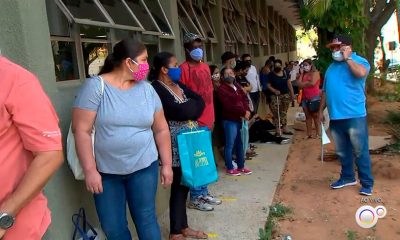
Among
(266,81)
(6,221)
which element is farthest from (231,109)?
(6,221)

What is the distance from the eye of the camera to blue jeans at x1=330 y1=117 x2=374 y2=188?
15.5ft

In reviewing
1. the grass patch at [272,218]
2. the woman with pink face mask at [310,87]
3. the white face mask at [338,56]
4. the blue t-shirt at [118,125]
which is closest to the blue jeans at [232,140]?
the grass patch at [272,218]

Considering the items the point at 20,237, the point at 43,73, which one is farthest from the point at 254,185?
the point at 20,237

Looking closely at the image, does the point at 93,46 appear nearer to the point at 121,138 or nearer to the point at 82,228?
the point at 121,138

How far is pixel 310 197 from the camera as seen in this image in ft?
16.5

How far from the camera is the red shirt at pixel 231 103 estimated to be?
5.52m

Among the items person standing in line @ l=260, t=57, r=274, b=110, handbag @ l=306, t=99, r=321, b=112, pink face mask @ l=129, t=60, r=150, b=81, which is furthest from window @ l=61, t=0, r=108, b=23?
person standing in line @ l=260, t=57, r=274, b=110

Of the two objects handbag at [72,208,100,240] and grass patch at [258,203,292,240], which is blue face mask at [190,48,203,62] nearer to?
grass patch at [258,203,292,240]

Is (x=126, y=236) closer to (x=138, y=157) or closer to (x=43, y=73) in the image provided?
(x=138, y=157)

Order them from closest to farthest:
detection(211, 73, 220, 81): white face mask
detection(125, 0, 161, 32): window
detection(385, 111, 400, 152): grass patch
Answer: detection(125, 0, 161, 32): window
detection(211, 73, 220, 81): white face mask
detection(385, 111, 400, 152): grass patch

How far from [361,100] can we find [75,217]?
131 inches

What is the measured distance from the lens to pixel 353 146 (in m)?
4.83

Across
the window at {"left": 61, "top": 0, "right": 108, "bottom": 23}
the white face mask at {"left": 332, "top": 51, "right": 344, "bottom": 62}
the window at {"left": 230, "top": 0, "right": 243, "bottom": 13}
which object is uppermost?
the window at {"left": 230, "top": 0, "right": 243, "bottom": 13}

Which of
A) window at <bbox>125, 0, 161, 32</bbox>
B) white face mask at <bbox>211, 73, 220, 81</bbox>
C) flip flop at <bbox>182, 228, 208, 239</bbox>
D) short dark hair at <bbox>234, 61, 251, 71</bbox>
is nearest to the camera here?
flip flop at <bbox>182, 228, 208, 239</bbox>
